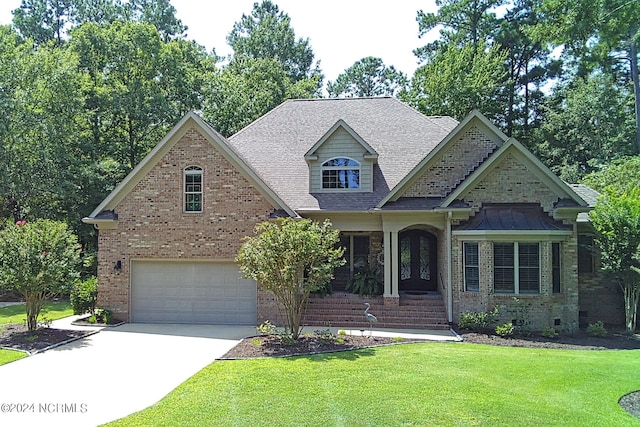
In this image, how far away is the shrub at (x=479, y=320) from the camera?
44.5 feet

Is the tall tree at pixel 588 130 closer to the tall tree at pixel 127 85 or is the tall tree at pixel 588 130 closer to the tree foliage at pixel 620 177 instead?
the tree foliage at pixel 620 177

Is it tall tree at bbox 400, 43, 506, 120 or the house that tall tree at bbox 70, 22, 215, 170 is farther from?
tall tree at bbox 400, 43, 506, 120

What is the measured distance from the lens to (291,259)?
1155 cm

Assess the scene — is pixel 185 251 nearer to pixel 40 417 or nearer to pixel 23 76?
pixel 40 417

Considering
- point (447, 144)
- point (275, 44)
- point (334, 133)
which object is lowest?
point (447, 144)

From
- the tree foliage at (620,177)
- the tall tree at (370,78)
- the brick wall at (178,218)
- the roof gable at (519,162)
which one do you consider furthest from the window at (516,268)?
the tall tree at (370,78)

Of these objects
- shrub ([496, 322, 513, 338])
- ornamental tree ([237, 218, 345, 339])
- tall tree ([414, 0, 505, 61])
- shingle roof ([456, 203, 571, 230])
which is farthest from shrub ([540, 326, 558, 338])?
tall tree ([414, 0, 505, 61])

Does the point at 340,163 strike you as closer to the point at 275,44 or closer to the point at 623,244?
the point at 623,244

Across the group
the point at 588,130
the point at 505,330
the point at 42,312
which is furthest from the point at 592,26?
the point at 588,130

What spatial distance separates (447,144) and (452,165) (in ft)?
2.30

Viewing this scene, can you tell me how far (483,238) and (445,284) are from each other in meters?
2.06

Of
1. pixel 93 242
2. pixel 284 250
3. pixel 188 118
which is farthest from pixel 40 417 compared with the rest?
pixel 93 242

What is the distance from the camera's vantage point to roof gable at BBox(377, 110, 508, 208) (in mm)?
15461

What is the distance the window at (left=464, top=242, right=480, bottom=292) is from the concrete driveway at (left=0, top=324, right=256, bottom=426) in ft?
21.0
